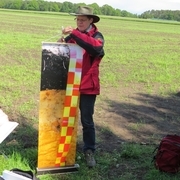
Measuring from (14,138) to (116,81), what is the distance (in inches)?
246

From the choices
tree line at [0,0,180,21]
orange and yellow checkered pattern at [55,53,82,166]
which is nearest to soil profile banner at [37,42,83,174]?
orange and yellow checkered pattern at [55,53,82,166]

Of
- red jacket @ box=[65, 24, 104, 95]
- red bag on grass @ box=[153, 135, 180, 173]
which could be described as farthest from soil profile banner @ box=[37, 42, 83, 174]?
red bag on grass @ box=[153, 135, 180, 173]

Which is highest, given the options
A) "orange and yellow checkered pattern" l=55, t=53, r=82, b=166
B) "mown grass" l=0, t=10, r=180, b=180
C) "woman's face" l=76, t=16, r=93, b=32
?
"woman's face" l=76, t=16, r=93, b=32

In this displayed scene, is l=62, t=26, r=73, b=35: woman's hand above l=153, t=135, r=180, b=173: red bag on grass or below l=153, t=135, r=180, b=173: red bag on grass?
above

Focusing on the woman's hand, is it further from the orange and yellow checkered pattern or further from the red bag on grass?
the red bag on grass

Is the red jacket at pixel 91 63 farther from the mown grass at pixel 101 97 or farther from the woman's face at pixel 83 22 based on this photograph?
the mown grass at pixel 101 97

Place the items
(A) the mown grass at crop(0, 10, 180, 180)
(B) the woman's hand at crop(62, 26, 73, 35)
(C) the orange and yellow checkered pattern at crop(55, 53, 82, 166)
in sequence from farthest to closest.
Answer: (A) the mown grass at crop(0, 10, 180, 180) < (C) the orange and yellow checkered pattern at crop(55, 53, 82, 166) < (B) the woman's hand at crop(62, 26, 73, 35)

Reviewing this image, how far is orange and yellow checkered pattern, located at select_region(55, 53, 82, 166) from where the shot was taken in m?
4.30

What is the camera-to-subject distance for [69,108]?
174 inches

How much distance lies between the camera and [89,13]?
4.32 meters

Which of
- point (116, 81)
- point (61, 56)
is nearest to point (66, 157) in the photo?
point (61, 56)

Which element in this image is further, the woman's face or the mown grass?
the mown grass

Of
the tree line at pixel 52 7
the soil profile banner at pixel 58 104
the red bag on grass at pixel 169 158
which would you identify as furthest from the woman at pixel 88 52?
the tree line at pixel 52 7

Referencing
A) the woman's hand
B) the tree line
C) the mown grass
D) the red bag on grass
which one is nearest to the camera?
the woman's hand
